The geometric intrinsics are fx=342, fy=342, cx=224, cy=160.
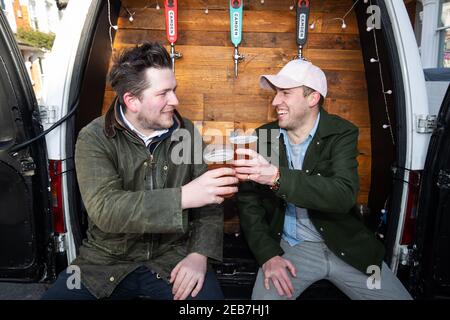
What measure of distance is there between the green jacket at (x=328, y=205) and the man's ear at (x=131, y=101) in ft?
2.81

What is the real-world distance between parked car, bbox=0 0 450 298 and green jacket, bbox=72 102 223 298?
0.27 metres

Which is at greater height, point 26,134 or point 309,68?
point 309,68

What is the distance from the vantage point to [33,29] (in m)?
19.1

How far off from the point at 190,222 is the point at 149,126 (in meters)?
0.61

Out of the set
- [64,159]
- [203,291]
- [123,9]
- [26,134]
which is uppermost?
[123,9]

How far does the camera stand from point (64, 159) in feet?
6.70

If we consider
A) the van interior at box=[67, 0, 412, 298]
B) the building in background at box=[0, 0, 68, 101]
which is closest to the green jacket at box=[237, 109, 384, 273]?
the van interior at box=[67, 0, 412, 298]

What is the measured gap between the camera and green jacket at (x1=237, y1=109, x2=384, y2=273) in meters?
1.93

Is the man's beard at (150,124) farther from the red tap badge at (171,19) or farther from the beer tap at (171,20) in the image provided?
the red tap badge at (171,19)

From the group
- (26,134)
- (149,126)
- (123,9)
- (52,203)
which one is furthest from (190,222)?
(123,9)

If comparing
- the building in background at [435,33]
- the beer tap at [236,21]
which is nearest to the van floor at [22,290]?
the beer tap at [236,21]

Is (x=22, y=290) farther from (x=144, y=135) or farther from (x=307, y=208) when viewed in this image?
(x=307, y=208)
